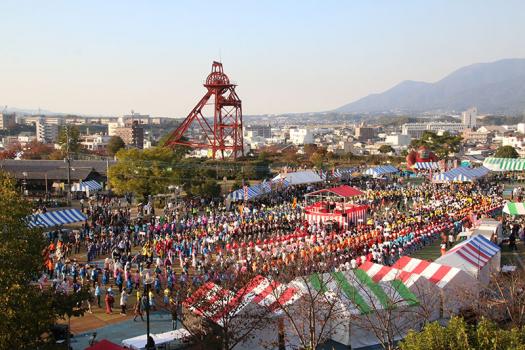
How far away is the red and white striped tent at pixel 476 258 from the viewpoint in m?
15.0

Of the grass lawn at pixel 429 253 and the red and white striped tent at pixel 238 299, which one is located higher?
the red and white striped tent at pixel 238 299

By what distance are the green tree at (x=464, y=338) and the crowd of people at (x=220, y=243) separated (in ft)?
20.0

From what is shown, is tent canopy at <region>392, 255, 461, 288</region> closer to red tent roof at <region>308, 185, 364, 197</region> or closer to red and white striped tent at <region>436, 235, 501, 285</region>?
red and white striped tent at <region>436, 235, 501, 285</region>

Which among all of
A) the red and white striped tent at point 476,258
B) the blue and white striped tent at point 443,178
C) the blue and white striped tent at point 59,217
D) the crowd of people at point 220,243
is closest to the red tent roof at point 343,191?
the crowd of people at point 220,243

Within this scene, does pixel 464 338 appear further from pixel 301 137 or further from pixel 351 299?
pixel 301 137

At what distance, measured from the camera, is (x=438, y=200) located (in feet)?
105

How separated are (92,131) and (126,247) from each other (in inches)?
6940

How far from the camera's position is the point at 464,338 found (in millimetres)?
6422

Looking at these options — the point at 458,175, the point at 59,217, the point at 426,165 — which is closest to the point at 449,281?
the point at 59,217

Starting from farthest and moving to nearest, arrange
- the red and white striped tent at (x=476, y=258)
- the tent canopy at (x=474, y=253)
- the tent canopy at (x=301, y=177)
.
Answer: the tent canopy at (x=301, y=177)
the tent canopy at (x=474, y=253)
the red and white striped tent at (x=476, y=258)

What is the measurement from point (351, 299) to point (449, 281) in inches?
126

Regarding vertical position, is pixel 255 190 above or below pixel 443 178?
below

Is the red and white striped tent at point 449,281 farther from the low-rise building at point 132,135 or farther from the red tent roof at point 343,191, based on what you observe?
the low-rise building at point 132,135

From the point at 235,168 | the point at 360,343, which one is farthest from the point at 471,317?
the point at 235,168
